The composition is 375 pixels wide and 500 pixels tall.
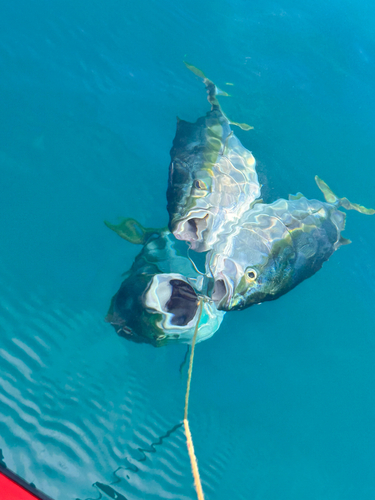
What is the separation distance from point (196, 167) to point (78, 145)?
1533mm

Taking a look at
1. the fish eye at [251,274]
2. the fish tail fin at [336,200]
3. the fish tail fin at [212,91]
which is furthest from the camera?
the fish tail fin at [212,91]

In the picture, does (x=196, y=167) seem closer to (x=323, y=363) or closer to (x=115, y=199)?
(x=115, y=199)

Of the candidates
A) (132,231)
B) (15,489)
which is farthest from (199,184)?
(15,489)

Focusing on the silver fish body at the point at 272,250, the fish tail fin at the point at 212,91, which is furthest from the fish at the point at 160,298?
the fish tail fin at the point at 212,91

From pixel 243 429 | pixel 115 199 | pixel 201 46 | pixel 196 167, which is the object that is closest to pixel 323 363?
pixel 243 429

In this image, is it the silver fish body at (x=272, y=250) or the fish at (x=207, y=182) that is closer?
the silver fish body at (x=272, y=250)

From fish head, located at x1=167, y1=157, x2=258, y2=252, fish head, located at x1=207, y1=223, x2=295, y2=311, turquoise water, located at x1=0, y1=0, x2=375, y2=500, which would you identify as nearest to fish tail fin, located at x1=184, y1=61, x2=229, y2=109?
turquoise water, located at x1=0, y1=0, x2=375, y2=500

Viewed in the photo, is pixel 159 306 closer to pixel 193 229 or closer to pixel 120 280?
pixel 120 280

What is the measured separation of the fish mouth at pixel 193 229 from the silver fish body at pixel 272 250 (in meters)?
0.32

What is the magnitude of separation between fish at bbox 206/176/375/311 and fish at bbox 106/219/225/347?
26 cm

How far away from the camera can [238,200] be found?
430 centimetres

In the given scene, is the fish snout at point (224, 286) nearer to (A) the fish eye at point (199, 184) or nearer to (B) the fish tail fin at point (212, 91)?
(A) the fish eye at point (199, 184)

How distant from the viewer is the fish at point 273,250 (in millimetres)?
3387

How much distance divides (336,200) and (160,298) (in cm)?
285
